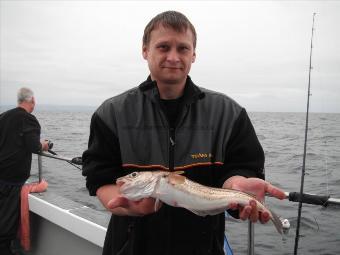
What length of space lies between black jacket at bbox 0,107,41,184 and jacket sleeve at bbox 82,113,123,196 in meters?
3.60

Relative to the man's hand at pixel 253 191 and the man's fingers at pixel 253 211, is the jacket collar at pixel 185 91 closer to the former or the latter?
the man's hand at pixel 253 191

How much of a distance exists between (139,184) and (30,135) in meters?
4.14

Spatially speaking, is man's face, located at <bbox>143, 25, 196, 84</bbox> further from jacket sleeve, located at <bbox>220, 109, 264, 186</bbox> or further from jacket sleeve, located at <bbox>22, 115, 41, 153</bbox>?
jacket sleeve, located at <bbox>22, 115, 41, 153</bbox>

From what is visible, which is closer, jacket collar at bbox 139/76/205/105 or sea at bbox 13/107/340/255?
jacket collar at bbox 139/76/205/105

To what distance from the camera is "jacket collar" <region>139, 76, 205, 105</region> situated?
9.91ft

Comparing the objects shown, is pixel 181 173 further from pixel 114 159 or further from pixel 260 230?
pixel 260 230

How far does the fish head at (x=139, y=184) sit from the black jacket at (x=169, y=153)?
0.15 m

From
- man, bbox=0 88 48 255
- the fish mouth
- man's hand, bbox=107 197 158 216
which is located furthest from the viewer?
man, bbox=0 88 48 255

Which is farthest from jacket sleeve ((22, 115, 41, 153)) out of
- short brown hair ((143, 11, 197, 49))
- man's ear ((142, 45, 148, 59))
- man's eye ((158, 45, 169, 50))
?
man's eye ((158, 45, 169, 50))

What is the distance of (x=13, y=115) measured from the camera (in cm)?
618

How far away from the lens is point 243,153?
2992mm

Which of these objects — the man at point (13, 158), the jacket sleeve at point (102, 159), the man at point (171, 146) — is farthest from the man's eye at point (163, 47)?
the man at point (13, 158)

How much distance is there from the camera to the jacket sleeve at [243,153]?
2980 mm

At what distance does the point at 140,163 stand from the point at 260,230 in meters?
7.45
